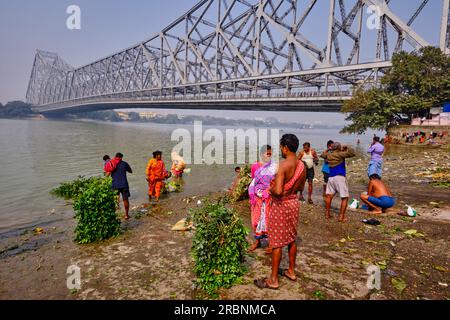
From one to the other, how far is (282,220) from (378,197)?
4027 millimetres

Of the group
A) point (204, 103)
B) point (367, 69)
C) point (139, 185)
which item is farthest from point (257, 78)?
point (139, 185)

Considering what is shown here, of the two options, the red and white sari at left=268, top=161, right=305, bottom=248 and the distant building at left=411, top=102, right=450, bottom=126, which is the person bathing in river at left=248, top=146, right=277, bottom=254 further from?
the distant building at left=411, top=102, right=450, bottom=126

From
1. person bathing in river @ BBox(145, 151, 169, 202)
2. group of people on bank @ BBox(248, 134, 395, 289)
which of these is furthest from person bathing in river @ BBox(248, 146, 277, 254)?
person bathing in river @ BBox(145, 151, 169, 202)

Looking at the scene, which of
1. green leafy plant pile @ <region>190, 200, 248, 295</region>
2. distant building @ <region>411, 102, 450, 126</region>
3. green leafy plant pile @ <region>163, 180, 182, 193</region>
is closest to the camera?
green leafy plant pile @ <region>190, 200, 248, 295</region>

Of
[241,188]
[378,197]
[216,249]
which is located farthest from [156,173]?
[378,197]

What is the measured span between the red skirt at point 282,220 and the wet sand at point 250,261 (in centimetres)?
56

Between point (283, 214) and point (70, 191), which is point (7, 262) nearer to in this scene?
point (283, 214)

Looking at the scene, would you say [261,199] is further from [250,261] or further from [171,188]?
[171,188]

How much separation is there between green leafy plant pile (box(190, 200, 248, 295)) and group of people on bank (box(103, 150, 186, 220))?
3.51m

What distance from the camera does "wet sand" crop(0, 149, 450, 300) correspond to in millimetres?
3086

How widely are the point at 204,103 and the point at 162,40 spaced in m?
40.9

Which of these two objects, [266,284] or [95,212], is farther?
[95,212]

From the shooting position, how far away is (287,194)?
9.92 ft

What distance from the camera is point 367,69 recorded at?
1243 inches
